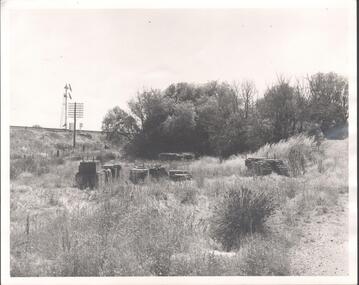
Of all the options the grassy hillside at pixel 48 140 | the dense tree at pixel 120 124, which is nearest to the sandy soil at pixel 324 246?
the dense tree at pixel 120 124

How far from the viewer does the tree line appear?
14164 millimetres

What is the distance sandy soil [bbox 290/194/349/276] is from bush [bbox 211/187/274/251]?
77 cm

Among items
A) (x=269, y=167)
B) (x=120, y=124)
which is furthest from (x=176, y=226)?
(x=120, y=124)

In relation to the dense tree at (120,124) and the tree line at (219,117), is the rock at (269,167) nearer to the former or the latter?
the tree line at (219,117)

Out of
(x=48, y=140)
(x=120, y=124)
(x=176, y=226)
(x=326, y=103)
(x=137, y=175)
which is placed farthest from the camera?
(x=48, y=140)

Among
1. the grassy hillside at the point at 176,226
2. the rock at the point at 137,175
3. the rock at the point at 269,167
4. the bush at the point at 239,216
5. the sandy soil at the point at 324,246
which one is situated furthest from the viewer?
the rock at the point at 269,167

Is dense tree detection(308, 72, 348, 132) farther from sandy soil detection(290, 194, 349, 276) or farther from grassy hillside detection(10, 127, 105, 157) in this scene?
grassy hillside detection(10, 127, 105, 157)

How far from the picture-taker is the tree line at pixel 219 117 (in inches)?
558

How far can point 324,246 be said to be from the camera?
21.0 ft

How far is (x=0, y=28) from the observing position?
659 centimetres

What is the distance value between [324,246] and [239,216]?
5.03 feet

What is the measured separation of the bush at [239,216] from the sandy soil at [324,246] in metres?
0.77

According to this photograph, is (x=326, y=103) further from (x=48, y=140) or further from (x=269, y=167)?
(x=48, y=140)

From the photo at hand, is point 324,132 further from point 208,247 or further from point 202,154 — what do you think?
point 208,247
